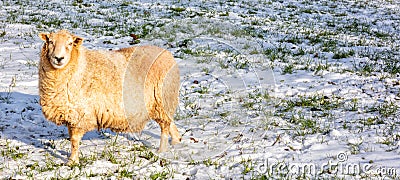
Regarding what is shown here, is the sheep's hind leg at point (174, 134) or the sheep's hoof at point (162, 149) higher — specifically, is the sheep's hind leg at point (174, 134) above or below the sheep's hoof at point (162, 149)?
above

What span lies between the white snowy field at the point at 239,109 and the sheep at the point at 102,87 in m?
0.44

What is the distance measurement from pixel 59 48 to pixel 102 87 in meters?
0.74

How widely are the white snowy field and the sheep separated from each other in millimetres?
439

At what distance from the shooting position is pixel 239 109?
6.50 metres

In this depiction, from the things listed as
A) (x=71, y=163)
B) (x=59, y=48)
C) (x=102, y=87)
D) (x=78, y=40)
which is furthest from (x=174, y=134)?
(x=59, y=48)

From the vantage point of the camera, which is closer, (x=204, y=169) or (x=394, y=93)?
(x=204, y=169)

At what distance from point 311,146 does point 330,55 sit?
5.23 m

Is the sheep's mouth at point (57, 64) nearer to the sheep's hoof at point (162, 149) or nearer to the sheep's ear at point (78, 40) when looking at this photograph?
the sheep's ear at point (78, 40)

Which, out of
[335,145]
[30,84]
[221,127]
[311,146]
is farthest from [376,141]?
[30,84]

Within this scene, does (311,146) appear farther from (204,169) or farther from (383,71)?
(383,71)

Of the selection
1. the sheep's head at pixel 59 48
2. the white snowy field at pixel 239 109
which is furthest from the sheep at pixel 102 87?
the white snowy field at pixel 239 109

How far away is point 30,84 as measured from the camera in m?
7.09

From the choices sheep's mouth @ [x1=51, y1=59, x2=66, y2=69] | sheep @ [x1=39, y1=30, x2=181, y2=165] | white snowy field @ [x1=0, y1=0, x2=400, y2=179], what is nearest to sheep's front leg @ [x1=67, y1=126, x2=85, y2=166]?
sheep @ [x1=39, y1=30, x2=181, y2=165]

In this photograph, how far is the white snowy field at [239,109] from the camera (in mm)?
4414
